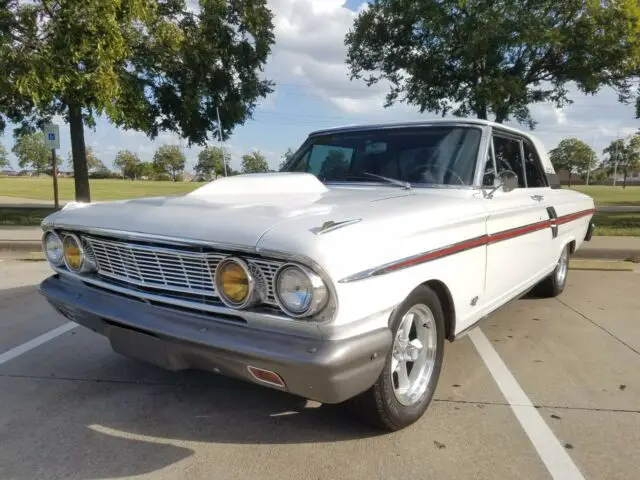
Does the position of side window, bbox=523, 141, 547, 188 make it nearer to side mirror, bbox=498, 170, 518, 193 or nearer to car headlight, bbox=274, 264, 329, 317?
side mirror, bbox=498, 170, 518, 193

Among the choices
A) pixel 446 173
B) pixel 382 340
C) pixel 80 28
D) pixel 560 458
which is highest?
pixel 80 28

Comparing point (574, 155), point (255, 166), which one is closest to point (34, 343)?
point (255, 166)

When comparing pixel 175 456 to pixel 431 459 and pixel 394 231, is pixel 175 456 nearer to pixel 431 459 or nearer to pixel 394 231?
pixel 431 459

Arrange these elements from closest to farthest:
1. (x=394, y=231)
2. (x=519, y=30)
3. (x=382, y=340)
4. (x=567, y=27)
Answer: (x=382, y=340)
(x=394, y=231)
(x=519, y=30)
(x=567, y=27)

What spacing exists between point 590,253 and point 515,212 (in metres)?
5.69

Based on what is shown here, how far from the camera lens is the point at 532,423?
9.46 ft

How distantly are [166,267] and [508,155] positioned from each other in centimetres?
295

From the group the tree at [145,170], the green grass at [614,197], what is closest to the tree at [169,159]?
the tree at [145,170]

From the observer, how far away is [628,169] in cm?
10244

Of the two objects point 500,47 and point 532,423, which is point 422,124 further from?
point 500,47

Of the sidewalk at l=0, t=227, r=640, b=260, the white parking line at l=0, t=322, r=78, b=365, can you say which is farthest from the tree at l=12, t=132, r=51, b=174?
the white parking line at l=0, t=322, r=78, b=365

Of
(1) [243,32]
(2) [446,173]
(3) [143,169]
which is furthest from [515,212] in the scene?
(3) [143,169]

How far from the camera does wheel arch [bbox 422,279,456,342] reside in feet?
9.38

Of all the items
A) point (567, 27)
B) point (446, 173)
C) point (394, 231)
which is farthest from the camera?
point (567, 27)
